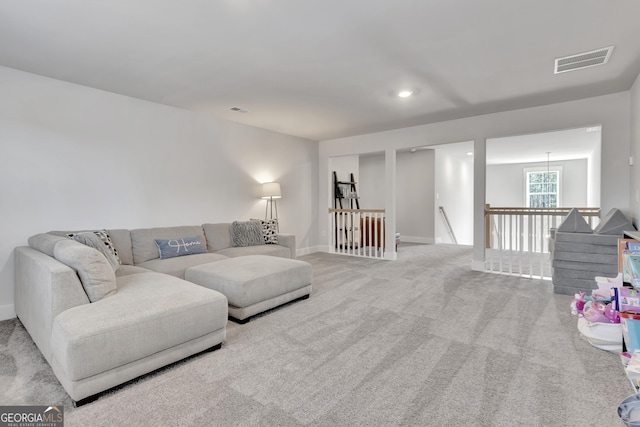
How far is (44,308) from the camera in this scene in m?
1.94

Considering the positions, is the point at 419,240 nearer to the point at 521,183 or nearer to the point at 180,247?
the point at 521,183

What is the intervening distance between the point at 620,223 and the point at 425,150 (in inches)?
192

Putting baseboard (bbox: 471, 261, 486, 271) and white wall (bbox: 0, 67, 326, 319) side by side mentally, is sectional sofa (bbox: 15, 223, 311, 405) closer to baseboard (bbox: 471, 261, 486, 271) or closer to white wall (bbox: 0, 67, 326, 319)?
white wall (bbox: 0, 67, 326, 319)

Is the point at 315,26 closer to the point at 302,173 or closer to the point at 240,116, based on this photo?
the point at 240,116

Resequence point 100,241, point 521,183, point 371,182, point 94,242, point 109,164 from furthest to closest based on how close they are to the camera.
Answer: point 521,183 < point 371,182 < point 109,164 < point 100,241 < point 94,242

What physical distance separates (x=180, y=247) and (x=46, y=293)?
1.90m

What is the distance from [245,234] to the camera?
4.57 metres

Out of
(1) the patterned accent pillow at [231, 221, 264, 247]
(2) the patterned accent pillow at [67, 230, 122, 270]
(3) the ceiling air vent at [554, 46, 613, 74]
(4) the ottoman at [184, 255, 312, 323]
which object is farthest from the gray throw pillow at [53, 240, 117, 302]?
(3) the ceiling air vent at [554, 46, 613, 74]

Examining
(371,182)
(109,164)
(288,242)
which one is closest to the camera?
(109,164)

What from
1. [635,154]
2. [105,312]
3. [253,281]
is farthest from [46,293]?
[635,154]

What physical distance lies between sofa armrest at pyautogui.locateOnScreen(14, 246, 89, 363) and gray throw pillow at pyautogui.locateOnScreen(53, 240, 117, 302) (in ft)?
0.14

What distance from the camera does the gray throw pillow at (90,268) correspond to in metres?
2.00

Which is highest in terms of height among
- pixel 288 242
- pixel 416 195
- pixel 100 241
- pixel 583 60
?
pixel 583 60

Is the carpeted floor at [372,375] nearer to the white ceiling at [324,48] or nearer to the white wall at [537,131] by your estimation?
the white wall at [537,131]
